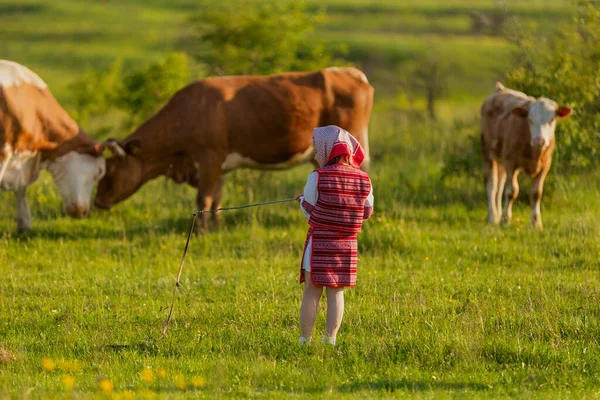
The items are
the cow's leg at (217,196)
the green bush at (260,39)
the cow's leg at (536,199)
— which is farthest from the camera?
the green bush at (260,39)

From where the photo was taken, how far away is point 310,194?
7012 mm

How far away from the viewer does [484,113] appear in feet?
44.4

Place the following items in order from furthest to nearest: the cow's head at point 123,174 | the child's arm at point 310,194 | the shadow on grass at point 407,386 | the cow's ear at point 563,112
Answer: the cow's head at point 123,174 → the cow's ear at point 563,112 → the child's arm at point 310,194 → the shadow on grass at point 407,386

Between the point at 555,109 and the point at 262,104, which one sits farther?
the point at 262,104

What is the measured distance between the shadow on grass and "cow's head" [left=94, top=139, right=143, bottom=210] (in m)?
7.44

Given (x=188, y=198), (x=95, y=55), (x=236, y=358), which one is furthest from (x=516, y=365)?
(x=95, y=55)

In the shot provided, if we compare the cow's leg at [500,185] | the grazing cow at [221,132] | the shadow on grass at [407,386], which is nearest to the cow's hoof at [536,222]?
the cow's leg at [500,185]

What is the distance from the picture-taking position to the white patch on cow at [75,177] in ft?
42.2

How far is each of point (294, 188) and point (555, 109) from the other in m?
4.76

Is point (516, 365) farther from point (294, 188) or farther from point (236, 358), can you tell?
point (294, 188)

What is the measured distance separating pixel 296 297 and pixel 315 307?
184 centimetres

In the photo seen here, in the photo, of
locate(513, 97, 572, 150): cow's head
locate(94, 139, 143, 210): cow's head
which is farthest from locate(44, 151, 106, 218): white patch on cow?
locate(513, 97, 572, 150): cow's head

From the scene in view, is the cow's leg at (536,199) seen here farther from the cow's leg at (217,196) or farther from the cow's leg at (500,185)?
the cow's leg at (217,196)

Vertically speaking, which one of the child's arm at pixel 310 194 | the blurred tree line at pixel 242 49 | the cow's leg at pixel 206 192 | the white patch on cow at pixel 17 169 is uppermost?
the blurred tree line at pixel 242 49
